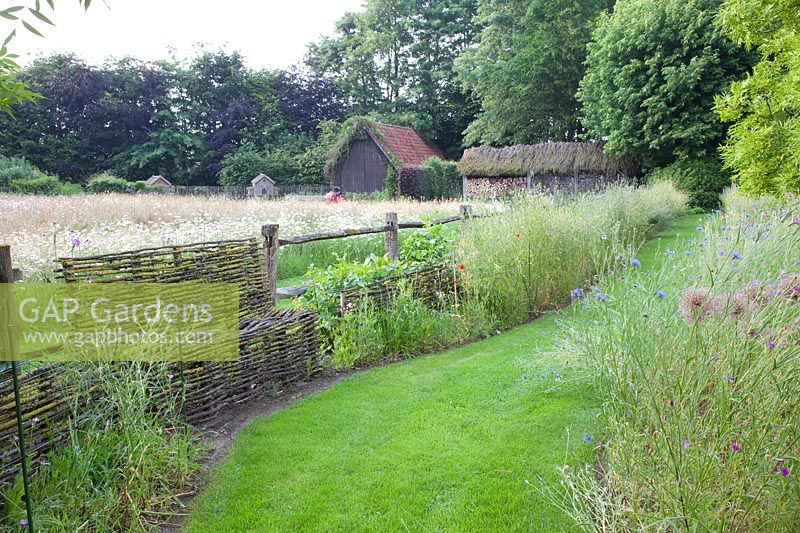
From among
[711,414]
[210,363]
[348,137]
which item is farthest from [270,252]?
[348,137]

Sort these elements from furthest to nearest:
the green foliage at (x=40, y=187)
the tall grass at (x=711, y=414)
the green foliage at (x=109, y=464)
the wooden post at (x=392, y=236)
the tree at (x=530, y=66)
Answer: the tree at (x=530, y=66) → the green foliage at (x=40, y=187) → the wooden post at (x=392, y=236) → the green foliage at (x=109, y=464) → the tall grass at (x=711, y=414)

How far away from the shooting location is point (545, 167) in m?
22.0

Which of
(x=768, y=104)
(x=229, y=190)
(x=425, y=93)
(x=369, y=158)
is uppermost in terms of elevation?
(x=425, y=93)

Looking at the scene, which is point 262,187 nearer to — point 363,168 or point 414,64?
point 363,168

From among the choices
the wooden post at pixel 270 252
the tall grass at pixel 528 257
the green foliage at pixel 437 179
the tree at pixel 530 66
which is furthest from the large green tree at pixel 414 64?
the wooden post at pixel 270 252

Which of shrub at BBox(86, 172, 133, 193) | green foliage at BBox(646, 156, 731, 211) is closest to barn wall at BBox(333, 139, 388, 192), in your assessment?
shrub at BBox(86, 172, 133, 193)

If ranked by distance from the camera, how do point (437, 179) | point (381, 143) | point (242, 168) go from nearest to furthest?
point (437, 179), point (381, 143), point (242, 168)

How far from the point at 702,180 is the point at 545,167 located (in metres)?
5.40

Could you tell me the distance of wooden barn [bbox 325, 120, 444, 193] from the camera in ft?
80.7

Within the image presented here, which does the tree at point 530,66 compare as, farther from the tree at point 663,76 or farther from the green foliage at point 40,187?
the green foliage at point 40,187

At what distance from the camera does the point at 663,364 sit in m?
2.37

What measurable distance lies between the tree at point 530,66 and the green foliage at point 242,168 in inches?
440

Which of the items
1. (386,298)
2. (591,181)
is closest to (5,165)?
(591,181)

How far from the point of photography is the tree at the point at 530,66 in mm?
24719
